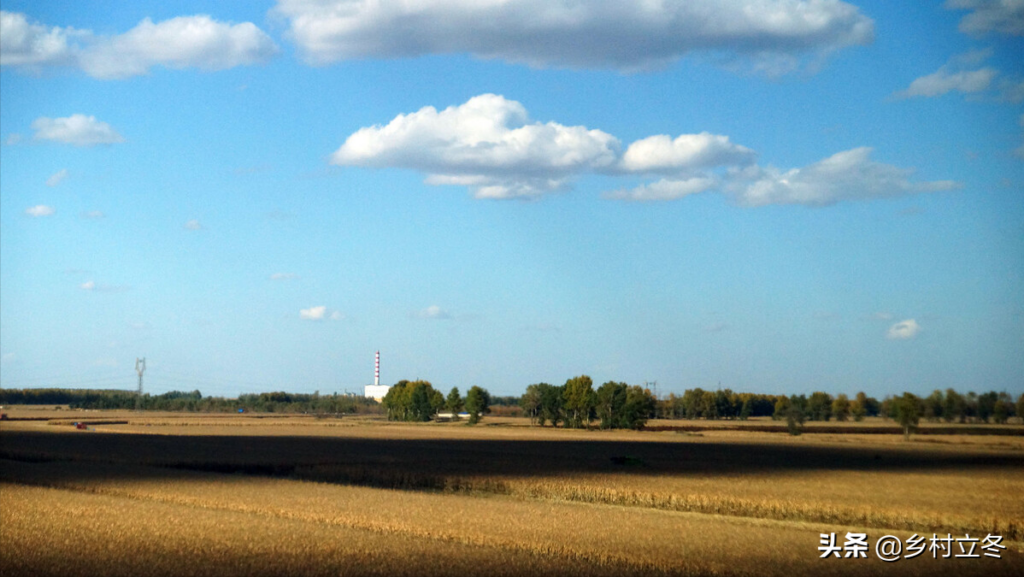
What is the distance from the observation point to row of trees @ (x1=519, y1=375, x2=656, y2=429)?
145750mm

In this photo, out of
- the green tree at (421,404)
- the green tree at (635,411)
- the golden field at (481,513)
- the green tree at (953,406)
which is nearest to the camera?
the golden field at (481,513)

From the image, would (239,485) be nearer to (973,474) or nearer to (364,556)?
(364,556)

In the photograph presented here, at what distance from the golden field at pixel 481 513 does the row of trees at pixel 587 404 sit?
277ft

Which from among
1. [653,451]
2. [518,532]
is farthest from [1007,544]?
[653,451]

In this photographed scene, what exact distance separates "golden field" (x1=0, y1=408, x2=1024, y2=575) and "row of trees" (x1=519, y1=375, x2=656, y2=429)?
84414mm

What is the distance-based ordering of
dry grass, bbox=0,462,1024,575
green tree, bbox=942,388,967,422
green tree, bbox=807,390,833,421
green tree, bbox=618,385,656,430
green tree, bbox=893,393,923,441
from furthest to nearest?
green tree, bbox=618,385,656,430 < green tree, bbox=807,390,833,421 < green tree, bbox=893,393,923,441 < green tree, bbox=942,388,967,422 < dry grass, bbox=0,462,1024,575

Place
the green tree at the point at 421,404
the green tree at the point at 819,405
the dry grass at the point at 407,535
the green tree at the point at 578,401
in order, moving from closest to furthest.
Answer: the dry grass at the point at 407,535 → the green tree at the point at 819,405 → the green tree at the point at 578,401 → the green tree at the point at 421,404

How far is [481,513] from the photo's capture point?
29656mm

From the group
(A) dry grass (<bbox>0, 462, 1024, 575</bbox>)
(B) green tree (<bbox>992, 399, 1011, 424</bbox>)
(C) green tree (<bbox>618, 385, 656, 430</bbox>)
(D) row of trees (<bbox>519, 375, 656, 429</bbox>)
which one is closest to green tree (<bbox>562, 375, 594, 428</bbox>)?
(D) row of trees (<bbox>519, 375, 656, 429</bbox>)

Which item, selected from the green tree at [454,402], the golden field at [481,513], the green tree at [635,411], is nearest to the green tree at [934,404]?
the golden field at [481,513]

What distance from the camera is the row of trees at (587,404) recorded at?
14575 cm

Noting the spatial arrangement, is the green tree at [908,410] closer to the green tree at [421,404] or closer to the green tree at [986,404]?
the green tree at [986,404]

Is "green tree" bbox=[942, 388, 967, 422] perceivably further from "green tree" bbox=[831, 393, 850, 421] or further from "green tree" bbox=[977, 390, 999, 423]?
"green tree" bbox=[831, 393, 850, 421]

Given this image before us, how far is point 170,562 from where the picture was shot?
67.8ft
